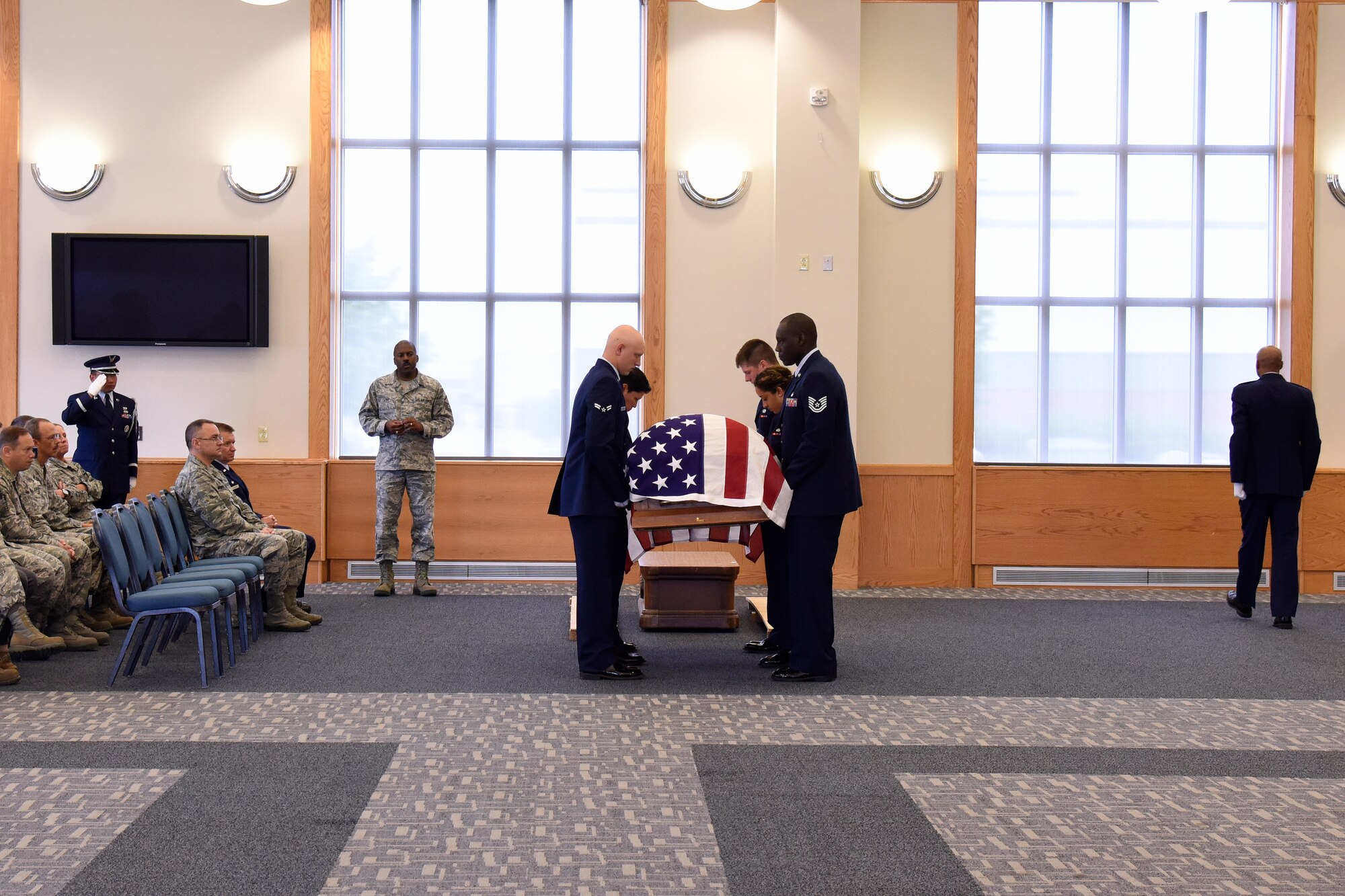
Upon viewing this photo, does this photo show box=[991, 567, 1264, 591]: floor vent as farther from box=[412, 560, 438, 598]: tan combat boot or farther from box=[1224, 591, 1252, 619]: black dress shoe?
box=[412, 560, 438, 598]: tan combat boot

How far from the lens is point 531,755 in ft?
12.4

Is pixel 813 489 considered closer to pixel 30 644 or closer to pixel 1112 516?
pixel 30 644

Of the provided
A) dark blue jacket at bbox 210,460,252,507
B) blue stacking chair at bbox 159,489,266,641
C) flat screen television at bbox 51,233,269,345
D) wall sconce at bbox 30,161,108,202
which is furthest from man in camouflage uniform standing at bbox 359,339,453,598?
wall sconce at bbox 30,161,108,202

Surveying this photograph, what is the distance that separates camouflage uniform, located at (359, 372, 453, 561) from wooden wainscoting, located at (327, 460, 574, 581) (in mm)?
349

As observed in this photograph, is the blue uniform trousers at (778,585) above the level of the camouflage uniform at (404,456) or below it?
below

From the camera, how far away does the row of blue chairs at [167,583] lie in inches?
185

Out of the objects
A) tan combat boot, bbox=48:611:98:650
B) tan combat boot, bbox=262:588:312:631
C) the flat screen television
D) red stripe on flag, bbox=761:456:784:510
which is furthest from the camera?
the flat screen television

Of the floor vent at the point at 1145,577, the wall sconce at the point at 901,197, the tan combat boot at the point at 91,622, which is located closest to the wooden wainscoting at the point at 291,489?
the tan combat boot at the point at 91,622

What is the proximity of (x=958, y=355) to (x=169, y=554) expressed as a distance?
553 centimetres

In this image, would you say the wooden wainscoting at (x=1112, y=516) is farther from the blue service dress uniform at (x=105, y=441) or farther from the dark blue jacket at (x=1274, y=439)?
the blue service dress uniform at (x=105, y=441)

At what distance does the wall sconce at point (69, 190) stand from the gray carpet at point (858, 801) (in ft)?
22.2

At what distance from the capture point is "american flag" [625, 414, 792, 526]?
4.98 m

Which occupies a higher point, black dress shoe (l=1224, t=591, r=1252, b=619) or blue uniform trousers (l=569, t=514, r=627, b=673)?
blue uniform trousers (l=569, t=514, r=627, b=673)

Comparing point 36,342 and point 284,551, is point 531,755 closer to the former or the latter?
point 284,551
